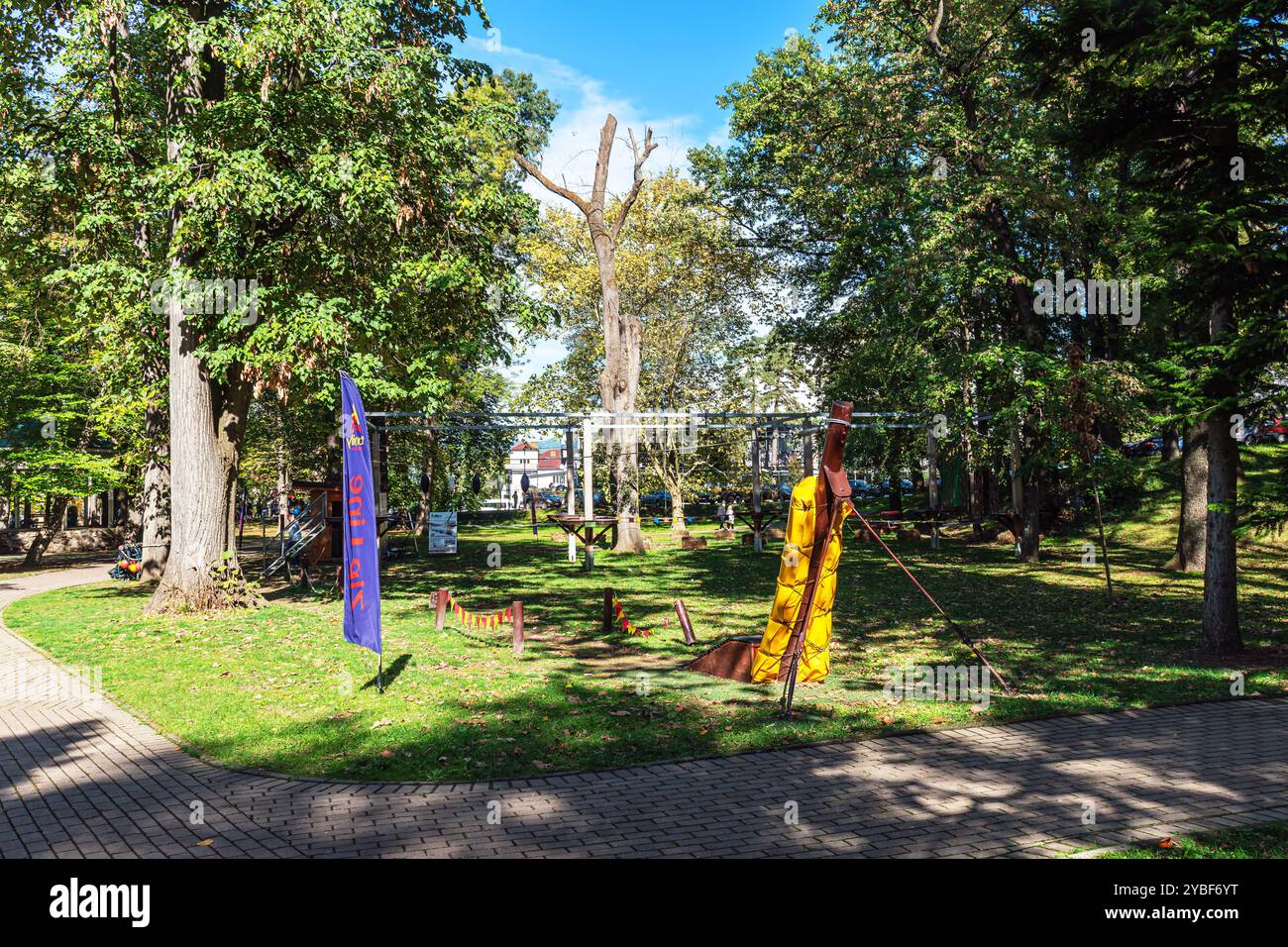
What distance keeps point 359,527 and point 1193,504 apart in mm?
17838

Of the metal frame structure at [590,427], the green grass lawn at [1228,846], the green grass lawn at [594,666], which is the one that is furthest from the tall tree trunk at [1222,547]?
the metal frame structure at [590,427]

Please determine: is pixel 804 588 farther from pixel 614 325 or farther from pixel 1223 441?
pixel 614 325

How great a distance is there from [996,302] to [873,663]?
20.3m

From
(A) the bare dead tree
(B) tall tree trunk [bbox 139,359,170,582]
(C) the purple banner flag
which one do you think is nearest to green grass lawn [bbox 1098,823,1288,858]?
(C) the purple banner flag

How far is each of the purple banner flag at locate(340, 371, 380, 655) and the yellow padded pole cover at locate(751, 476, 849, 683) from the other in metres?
4.58

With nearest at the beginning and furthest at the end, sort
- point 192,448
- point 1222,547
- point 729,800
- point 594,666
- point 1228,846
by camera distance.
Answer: point 1228,846 → point 729,800 → point 1222,547 → point 594,666 → point 192,448

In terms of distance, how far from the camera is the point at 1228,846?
5.72 meters

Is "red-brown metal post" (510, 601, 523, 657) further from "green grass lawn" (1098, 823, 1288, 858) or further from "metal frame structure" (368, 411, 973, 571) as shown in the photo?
"metal frame structure" (368, 411, 973, 571)

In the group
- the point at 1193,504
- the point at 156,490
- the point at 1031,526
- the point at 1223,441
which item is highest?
the point at 1223,441

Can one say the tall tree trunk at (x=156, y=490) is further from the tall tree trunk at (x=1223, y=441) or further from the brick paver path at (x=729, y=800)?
the tall tree trunk at (x=1223, y=441)

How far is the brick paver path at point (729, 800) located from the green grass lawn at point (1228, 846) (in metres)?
0.24

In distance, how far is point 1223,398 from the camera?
10.8m

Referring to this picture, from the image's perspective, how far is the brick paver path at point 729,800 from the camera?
6.09 metres

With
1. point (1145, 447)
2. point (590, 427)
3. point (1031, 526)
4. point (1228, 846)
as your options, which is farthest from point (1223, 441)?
point (1145, 447)
